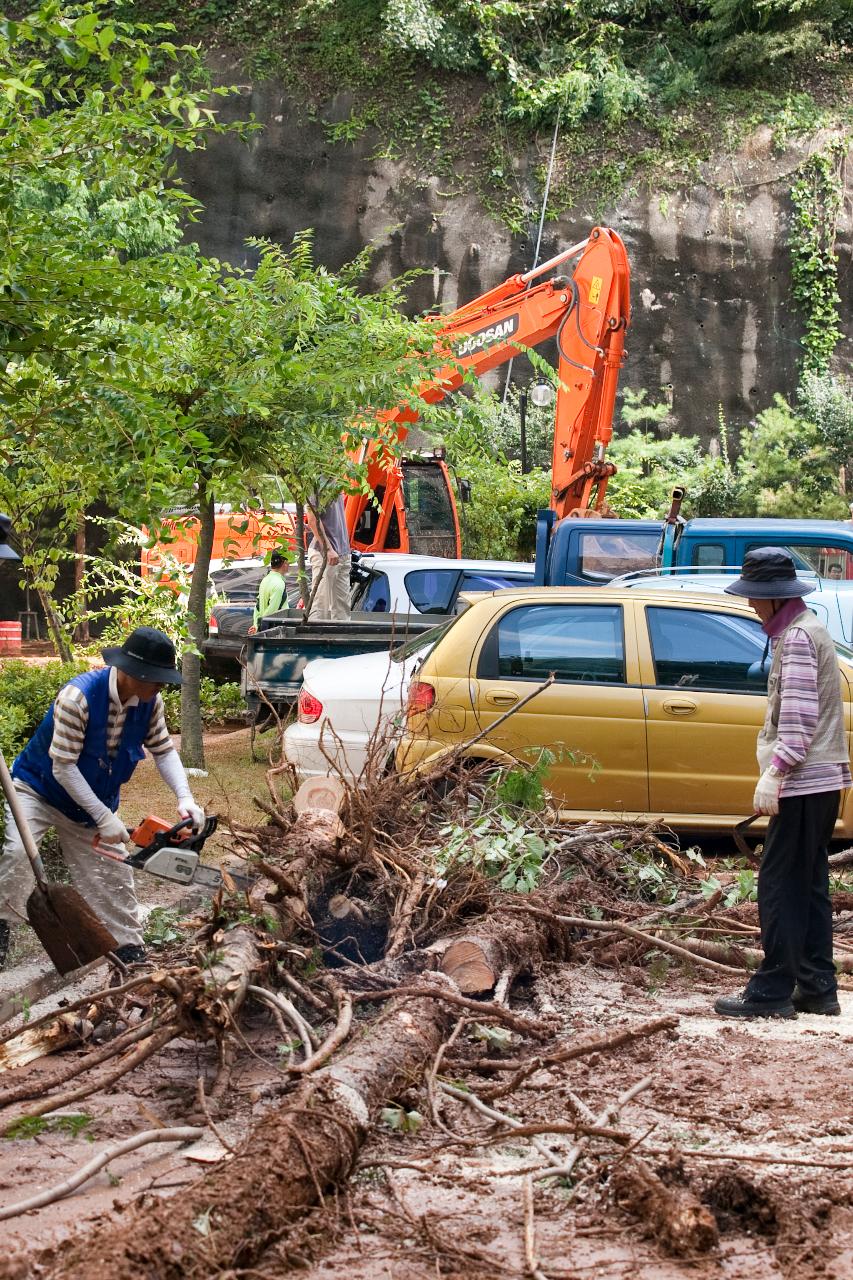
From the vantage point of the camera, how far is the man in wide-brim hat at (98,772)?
5949mm

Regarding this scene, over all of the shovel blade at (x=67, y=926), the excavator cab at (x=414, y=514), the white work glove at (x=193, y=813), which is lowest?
the shovel blade at (x=67, y=926)

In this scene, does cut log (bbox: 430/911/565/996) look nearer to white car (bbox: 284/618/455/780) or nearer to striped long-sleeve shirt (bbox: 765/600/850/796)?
striped long-sleeve shirt (bbox: 765/600/850/796)

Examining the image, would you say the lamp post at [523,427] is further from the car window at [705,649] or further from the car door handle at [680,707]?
the car door handle at [680,707]

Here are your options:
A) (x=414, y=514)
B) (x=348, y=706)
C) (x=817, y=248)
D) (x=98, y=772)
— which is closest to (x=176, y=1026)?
(x=98, y=772)

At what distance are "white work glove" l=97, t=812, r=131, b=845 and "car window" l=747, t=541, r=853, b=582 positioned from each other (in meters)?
8.46

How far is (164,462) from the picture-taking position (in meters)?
6.94

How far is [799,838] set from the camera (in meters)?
5.82

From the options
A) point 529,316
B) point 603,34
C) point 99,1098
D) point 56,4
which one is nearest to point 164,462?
point 56,4

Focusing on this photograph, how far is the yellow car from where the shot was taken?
835cm

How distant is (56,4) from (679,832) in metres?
5.70

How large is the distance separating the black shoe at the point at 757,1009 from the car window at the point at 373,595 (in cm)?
993

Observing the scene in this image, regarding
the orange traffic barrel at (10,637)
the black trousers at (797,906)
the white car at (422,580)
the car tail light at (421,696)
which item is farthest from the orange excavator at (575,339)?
the black trousers at (797,906)

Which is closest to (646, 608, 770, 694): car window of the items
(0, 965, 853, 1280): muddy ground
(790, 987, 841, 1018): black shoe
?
(790, 987, 841, 1018): black shoe

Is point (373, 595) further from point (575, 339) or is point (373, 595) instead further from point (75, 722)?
point (75, 722)
